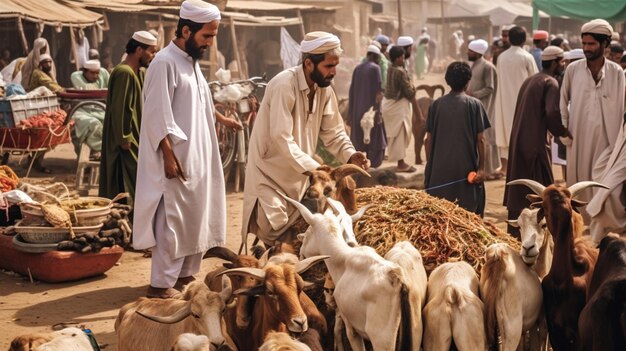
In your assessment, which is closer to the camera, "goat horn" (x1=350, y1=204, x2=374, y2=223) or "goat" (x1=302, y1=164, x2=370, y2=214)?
"goat horn" (x1=350, y1=204, x2=374, y2=223)

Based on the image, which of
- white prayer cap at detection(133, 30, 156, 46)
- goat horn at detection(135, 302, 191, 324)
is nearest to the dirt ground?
goat horn at detection(135, 302, 191, 324)

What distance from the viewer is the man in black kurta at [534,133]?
9.22 metres

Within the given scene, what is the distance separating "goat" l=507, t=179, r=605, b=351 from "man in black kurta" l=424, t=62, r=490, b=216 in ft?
11.0

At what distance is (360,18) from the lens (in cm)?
3738

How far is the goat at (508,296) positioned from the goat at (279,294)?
3.00 ft

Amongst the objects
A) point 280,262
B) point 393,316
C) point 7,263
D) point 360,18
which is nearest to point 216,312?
point 280,262


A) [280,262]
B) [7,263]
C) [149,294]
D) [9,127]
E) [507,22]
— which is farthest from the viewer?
[507,22]

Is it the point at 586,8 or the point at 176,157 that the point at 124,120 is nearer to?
the point at 176,157

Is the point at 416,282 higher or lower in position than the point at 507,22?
higher

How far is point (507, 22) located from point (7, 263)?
46462 mm

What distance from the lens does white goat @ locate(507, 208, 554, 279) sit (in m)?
5.30

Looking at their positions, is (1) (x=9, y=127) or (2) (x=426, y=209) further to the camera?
(1) (x=9, y=127)

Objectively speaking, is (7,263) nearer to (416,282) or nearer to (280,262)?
(280,262)

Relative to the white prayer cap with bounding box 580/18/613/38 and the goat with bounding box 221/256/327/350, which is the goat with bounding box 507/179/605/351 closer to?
the goat with bounding box 221/256/327/350
